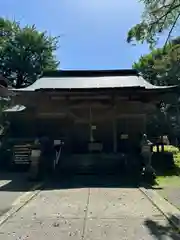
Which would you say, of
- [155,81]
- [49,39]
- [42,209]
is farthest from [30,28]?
[42,209]

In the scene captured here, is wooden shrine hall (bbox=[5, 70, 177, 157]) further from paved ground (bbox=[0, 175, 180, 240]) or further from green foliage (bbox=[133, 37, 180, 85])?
paved ground (bbox=[0, 175, 180, 240])

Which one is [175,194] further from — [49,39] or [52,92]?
[49,39]

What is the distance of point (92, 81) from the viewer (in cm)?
1784

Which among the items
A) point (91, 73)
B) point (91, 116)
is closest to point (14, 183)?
point (91, 116)

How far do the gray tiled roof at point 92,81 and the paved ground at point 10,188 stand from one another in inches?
151

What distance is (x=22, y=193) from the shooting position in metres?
10.3

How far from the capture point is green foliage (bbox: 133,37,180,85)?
36.3 feet

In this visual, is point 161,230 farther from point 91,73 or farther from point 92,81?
point 91,73

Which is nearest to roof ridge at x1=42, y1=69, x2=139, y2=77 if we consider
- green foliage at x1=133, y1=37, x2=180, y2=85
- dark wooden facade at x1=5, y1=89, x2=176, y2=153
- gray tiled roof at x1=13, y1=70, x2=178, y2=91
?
gray tiled roof at x1=13, y1=70, x2=178, y2=91

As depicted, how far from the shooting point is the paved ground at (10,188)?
28.8 ft

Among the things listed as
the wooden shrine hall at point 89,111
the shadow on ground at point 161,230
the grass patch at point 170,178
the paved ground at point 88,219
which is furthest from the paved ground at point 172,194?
the wooden shrine hall at point 89,111

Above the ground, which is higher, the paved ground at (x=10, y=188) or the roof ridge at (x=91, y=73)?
the roof ridge at (x=91, y=73)

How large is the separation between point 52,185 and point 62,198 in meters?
2.74

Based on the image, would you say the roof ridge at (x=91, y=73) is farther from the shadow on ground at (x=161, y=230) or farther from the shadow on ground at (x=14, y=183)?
the shadow on ground at (x=161, y=230)
